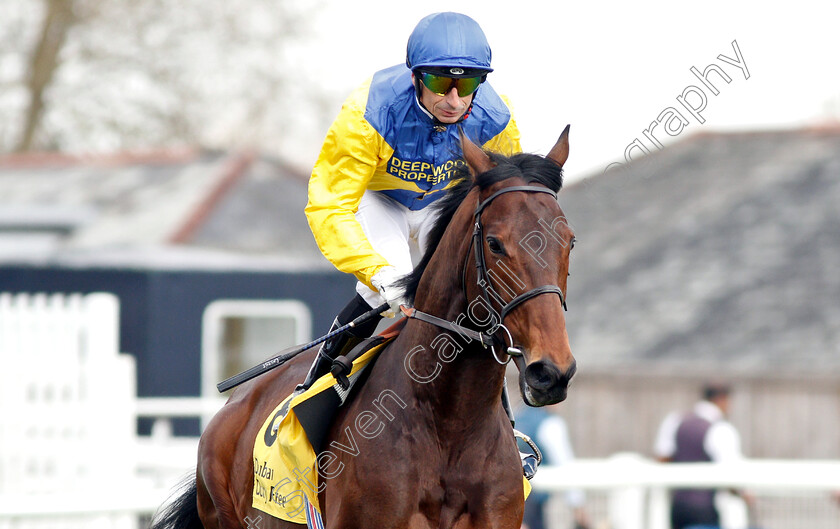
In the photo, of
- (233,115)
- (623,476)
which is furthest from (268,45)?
(623,476)

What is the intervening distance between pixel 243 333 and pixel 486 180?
457 inches

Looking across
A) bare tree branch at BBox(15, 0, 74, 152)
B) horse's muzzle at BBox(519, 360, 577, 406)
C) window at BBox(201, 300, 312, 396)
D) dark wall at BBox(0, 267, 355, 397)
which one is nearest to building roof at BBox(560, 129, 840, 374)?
window at BBox(201, 300, 312, 396)

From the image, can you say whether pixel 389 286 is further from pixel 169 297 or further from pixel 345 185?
pixel 169 297

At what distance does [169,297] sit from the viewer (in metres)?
12.7

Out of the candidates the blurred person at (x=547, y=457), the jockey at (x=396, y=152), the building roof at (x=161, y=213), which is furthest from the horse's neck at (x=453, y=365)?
the building roof at (x=161, y=213)

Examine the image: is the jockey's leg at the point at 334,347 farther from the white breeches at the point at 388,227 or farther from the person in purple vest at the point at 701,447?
the person in purple vest at the point at 701,447

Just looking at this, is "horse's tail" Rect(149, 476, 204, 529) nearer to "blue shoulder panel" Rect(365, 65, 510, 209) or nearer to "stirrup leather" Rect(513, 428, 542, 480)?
"stirrup leather" Rect(513, 428, 542, 480)

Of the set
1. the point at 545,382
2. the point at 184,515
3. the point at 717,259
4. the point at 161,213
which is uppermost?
the point at 717,259

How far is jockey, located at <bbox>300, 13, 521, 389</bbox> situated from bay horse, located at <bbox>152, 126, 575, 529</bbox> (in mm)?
214

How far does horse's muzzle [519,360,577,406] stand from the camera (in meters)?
3.00

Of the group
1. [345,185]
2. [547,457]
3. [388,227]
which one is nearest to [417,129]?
[345,185]

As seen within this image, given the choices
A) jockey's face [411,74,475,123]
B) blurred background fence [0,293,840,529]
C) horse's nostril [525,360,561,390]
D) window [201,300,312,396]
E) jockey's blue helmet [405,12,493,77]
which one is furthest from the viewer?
window [201,300,312,396]

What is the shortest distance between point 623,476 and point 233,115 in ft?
62.9

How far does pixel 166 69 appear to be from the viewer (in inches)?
903
